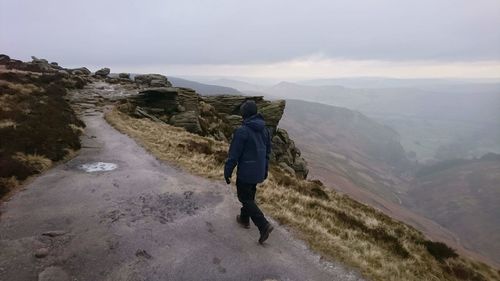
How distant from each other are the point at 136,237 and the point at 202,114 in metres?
37.9

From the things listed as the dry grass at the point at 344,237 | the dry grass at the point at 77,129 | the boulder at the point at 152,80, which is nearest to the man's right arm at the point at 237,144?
the dry grass at the point at 344,237

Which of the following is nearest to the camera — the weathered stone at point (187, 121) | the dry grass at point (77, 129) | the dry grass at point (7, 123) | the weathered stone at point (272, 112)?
the dry grass at point (7, 123)

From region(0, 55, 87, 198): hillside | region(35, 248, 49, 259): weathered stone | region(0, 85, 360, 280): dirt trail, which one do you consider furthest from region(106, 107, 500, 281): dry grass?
region(35, 248, 49, 259): weathered stone

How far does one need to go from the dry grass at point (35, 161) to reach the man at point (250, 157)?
10.6 m

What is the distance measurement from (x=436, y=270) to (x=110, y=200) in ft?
41.1

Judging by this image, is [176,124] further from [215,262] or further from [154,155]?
[215,262]

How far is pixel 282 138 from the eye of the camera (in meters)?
50.3

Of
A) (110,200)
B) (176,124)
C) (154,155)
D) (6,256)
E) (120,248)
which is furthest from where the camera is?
(176,124)

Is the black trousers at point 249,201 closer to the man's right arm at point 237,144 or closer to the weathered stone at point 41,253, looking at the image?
the man's right arm at point 237,144

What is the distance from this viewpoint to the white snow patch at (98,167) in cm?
1848

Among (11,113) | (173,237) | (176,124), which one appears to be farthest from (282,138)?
(173,237)

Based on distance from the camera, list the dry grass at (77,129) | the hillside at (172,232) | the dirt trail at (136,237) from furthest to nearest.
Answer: the dry grass at (77,129), the hillside at (172,232), the dirt trail at (136,237)

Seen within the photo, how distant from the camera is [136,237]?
1120 cm

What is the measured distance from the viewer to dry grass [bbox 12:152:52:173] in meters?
17.1
